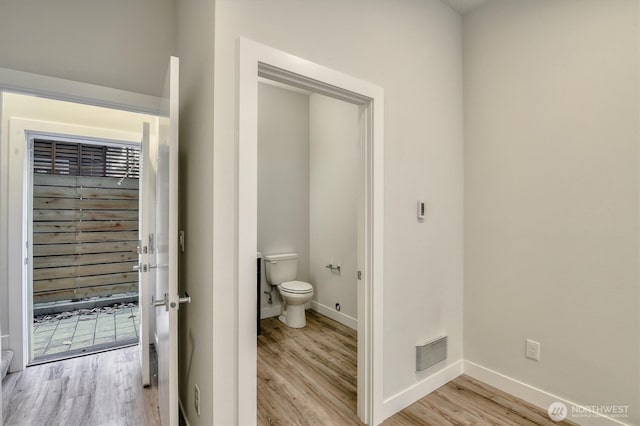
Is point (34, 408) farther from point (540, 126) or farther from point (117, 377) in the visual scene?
point (540, 126)

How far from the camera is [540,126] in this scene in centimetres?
204

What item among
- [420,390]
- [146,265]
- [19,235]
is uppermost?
[19,235]

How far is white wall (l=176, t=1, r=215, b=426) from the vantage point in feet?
4.58

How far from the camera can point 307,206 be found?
4.09m

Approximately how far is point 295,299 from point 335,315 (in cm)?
62

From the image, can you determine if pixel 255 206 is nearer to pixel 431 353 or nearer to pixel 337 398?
pixel 337 398

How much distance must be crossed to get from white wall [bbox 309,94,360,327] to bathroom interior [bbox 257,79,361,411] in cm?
1

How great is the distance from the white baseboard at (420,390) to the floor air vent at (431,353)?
0.11 meters

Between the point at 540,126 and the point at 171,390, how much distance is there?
2.64m

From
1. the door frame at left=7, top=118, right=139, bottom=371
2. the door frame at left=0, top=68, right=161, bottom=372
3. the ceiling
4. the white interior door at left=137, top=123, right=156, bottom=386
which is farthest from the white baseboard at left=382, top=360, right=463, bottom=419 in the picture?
the door frame at left=7, top=118, right=139, bottom=371

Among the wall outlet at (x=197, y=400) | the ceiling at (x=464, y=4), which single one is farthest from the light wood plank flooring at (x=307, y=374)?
the ceiling at (x=464, y=4)

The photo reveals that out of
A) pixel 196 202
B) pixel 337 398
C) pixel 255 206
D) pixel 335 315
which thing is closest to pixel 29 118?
pixel 196 202

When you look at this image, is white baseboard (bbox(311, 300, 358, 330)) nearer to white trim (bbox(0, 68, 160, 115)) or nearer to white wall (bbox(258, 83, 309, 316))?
white wall (bbox(258, 83, 309, 316))

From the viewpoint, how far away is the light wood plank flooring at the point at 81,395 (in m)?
1.98
